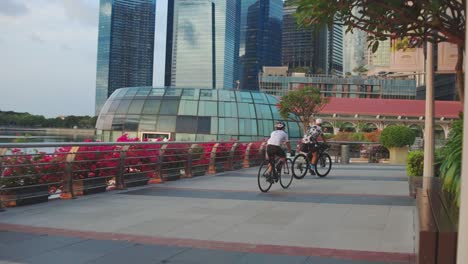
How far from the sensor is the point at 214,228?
22.4 feet

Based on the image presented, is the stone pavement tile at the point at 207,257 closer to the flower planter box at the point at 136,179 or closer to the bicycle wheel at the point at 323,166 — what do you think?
the flower planter box at the point at 136,179

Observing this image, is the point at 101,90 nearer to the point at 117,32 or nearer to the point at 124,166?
the point at 117,32

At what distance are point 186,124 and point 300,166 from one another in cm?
3002

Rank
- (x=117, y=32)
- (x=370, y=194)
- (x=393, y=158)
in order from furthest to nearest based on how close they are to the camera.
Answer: (x=117, y=32), (x=393, y=158), (x=370, y=194)

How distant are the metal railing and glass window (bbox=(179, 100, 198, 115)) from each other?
2791 centimetres

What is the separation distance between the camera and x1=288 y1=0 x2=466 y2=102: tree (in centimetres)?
466

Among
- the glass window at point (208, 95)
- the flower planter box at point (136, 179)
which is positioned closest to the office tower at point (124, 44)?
the glass window at point (208, 95)

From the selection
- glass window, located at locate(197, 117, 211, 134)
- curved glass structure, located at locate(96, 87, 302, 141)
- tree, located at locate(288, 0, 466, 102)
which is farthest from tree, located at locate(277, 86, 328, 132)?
tree, located at locate(288, 0, 466, 102)

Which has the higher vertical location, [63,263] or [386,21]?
[386,21]

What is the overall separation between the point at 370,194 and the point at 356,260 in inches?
230

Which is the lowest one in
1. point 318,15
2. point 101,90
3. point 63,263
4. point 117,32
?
point 63,263

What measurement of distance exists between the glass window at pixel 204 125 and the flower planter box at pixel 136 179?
102ft

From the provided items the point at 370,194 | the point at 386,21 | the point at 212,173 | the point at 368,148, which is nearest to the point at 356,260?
the point at 386,21

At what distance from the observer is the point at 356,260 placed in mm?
5160
